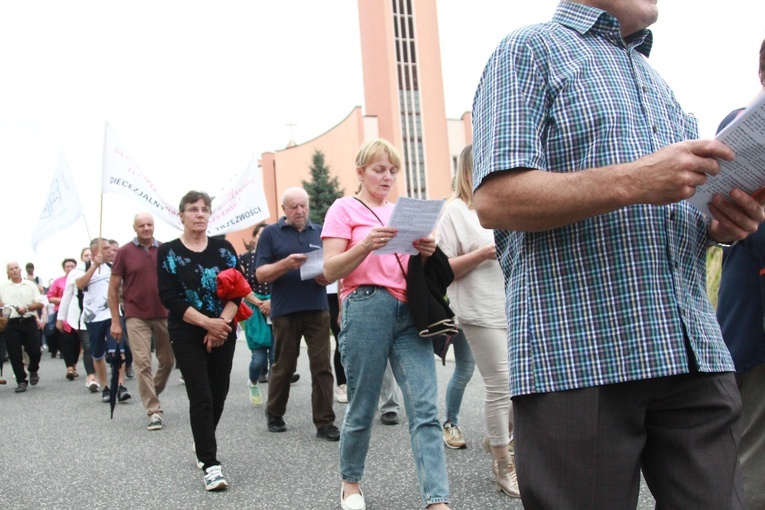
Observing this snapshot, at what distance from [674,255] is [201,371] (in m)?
3.80

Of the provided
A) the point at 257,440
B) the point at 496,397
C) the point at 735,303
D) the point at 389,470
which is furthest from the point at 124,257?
the point at 735,303

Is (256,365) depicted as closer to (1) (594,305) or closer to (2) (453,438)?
(2) (453,438)

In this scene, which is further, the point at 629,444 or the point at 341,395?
the point at 341,395

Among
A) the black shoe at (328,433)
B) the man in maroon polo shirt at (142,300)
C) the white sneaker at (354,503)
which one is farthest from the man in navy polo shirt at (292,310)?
the white sneaker at (354,503)

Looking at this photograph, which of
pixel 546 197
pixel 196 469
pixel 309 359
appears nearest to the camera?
pixel 546 197

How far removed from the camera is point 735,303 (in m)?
2.66

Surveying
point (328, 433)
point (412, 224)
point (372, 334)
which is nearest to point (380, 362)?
point (372, 334)

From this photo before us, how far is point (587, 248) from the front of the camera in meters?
1.74

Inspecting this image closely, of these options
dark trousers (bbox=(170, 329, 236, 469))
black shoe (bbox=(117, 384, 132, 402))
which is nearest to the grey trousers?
dark trousers (bbox=(170, 329, 236, 469))

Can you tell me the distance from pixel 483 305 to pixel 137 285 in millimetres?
4504

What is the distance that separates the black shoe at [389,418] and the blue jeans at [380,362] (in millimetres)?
2637

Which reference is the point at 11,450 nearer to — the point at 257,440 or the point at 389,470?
the point at 257,440

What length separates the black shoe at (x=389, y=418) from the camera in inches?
261

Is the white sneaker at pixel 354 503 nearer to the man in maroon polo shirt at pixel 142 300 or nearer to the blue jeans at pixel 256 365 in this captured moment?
the man in maroon polo shirt at pixel 142 300
